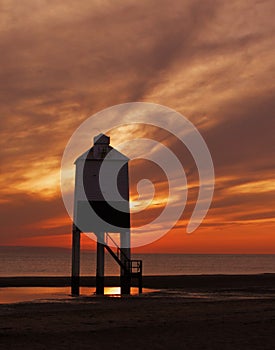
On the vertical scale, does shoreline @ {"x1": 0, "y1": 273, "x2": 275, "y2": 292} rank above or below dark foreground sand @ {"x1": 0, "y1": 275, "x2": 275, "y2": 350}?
above

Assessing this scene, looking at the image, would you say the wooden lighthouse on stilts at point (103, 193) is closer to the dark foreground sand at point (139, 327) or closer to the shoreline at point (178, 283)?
the shoreline at point (178, 283)

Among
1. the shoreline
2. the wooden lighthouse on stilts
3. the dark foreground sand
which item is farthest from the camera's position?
the shoreline

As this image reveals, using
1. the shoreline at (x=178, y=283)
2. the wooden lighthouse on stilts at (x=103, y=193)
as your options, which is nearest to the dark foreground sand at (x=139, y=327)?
the wooden lighthouse on stilts at (x=103, y=193)

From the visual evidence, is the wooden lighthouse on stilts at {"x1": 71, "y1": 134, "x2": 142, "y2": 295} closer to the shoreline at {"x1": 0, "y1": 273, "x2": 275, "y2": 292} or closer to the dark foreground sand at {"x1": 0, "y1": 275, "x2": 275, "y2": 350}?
the shoreline at {"x1": 0, "y1": 273, "x2": 275, "y2": 292}

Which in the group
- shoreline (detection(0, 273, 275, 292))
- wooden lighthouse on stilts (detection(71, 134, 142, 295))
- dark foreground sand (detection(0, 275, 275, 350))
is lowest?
dark foreground sand (detection(0, 275, 275, 350))

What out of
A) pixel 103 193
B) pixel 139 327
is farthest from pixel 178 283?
pixel 139 327

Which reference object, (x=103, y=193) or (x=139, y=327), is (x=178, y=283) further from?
(x=139, y=327)

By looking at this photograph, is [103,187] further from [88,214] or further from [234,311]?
[234,311]

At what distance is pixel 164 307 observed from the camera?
24.2m

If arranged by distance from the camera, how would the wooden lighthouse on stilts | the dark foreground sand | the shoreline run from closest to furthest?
the dark foreground sand
the wooden lighthouse on stilts
the shoreline

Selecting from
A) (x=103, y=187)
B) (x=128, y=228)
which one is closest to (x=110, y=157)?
(x=103, y=187)

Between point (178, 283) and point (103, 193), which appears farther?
point (178, 283)

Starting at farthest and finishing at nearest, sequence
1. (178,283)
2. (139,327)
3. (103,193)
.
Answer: (178,283) → (103,193) → (139,327)

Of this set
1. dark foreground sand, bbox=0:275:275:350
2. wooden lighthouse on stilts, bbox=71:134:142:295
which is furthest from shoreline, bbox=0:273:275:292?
dark foreground sand, bbox=0:275:275:350
